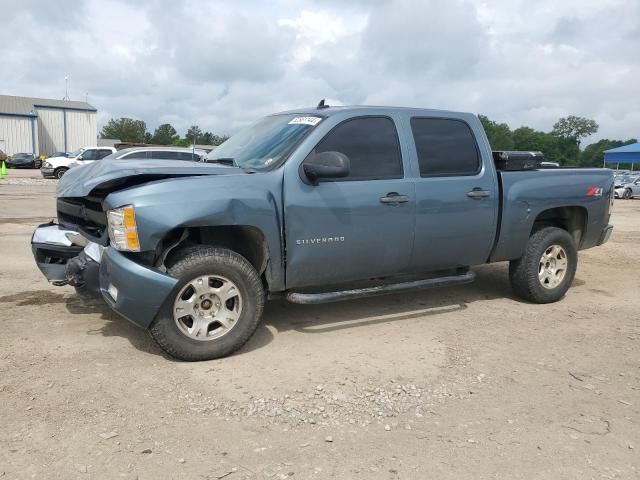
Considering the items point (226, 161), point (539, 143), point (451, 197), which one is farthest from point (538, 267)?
point (539, 143)

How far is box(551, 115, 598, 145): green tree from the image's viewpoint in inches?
4040

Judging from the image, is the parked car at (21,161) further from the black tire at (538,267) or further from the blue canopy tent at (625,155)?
the blue canopy tent at (625,155)

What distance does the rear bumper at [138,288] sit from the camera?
147 inches

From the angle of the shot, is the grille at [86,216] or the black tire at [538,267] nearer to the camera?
the grille at [86,216]

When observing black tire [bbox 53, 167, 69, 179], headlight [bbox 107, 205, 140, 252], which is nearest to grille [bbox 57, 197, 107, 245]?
headlight [bbox 107, 205, 140, 252]

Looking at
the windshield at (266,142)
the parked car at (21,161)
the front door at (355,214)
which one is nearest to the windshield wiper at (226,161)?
the windshield at (266,142)

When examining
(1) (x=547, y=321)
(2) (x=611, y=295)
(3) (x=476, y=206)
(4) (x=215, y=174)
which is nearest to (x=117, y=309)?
(4) (x=215, y=174)

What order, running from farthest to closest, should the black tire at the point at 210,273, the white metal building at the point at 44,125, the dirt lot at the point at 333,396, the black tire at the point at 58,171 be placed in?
the white metal building at the point at 44,125, the black tire at the point at 58,171, the black tire at the point at 210,273, the dirt lot at the point at 333,396

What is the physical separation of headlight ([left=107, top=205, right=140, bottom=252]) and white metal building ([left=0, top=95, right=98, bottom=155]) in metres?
54.6

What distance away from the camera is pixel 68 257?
15.6 ft

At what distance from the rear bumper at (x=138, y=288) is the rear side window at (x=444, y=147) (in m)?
2.47

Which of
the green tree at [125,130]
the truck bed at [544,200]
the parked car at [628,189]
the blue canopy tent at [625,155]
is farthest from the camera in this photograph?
the green tree at [125,130]

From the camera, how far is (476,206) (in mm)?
5152

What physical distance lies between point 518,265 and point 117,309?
4.01 meters
